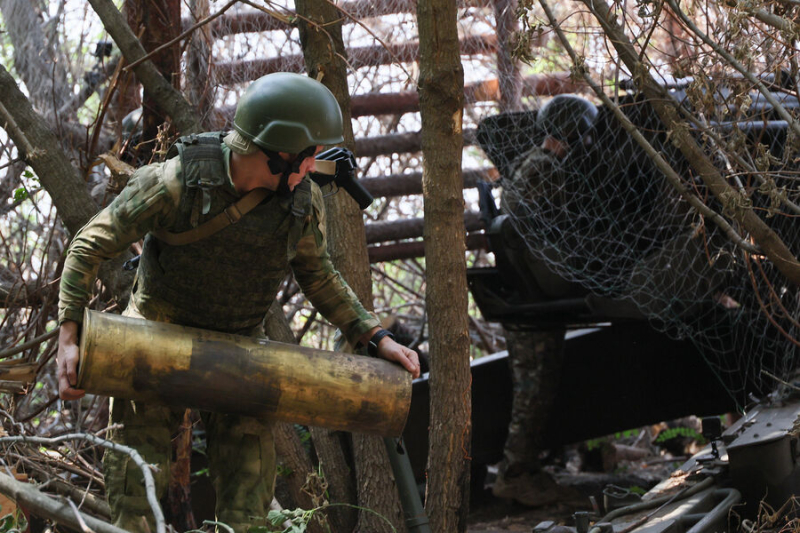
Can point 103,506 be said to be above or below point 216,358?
below

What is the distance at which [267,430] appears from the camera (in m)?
3.03

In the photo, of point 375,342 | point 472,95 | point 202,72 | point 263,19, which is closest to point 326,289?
point 375,342

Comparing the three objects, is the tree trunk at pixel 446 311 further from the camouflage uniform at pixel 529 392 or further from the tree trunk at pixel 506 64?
the camouflage uniform at pixel 529 392

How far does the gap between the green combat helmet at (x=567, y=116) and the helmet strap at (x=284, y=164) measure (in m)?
3.11

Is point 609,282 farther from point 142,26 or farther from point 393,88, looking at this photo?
point 142,26

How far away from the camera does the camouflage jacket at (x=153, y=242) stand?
2670 mm

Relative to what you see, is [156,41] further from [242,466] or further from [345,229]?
[242,466]

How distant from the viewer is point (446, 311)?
145 inches

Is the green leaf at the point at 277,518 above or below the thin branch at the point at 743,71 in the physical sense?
below

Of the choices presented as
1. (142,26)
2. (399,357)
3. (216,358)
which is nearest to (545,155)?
(142,26)

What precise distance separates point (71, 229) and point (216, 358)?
5.38ft

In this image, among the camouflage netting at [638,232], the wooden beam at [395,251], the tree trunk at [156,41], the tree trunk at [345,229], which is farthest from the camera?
the wooden beam at [395,251]

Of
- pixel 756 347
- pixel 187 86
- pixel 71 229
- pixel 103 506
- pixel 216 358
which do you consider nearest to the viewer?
pixel 216 358

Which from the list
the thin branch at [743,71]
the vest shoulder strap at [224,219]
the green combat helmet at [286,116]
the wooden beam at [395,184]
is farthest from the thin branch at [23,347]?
the wooden beam at [395,184]
